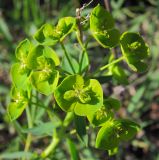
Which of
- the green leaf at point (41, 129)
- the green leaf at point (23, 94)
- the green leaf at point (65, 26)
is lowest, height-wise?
the green leaf at point (41, 129)

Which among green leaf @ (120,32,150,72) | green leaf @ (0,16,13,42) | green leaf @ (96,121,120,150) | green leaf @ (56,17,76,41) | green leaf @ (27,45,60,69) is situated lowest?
green leaf @ (96,121,120,150)

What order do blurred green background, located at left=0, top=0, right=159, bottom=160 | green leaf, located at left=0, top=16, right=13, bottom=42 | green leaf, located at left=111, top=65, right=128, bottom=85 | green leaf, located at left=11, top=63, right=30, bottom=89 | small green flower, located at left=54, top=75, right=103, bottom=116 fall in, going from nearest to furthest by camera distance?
small green flower, located at left=54, top=75, right=103, bottom=116 → green leaf, located at left=11, top=63, right=30, bottom=89 → green leaf, located at left=111, top=65, right=128, bottom=85 → blurred green background, located at left=0, top=0, right=159, bottom=160 → green leaf, located at left=0, top=16, right=13, bottom=42

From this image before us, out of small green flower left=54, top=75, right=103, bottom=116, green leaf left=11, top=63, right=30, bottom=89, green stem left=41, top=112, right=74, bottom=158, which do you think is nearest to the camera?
small green flower left=54, top=75, right=103, bottom=116

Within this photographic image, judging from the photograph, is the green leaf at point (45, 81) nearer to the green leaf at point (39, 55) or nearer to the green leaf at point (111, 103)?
the green leaf at point (39, 55)

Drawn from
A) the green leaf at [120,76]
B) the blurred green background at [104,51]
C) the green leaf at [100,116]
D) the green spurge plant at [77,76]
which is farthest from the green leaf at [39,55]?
the blurred green background at [104,51]

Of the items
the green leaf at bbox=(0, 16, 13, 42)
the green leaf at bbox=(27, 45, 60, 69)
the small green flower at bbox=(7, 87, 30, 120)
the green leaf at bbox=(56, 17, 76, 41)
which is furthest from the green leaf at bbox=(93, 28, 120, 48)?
the green leaf at bbox=(0, 16, 13, 42)

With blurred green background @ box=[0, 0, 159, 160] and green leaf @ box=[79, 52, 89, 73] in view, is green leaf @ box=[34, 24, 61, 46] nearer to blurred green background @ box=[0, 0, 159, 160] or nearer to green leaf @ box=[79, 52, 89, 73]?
green leaf @ box=[79, 52, 89, 73]

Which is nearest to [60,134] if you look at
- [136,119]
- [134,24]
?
[136,119]

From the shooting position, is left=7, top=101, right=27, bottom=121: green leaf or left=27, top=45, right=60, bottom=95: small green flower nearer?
left=27, top=45, right=60, bottom=95: small green flower
